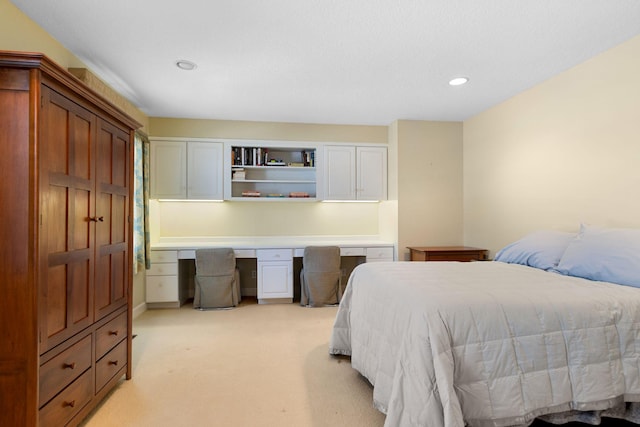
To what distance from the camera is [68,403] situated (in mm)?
1604

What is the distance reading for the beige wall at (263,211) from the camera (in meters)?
4.25

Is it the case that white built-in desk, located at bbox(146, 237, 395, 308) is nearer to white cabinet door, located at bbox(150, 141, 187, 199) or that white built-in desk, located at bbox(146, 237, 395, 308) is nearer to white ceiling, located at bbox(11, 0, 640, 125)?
white cabinet door, located at bbox(150, 141, 187, 199)

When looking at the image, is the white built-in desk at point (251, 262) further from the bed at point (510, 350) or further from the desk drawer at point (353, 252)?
the bed at point (510, 350)

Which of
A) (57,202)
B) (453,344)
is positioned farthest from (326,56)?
(453,344)

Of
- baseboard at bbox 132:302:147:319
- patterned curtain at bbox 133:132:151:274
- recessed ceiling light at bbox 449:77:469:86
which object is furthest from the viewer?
baseboard at bbox 132:302:147:319

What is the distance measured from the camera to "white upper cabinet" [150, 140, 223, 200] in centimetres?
409

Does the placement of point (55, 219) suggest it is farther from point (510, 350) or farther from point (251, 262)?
point (251, 262)

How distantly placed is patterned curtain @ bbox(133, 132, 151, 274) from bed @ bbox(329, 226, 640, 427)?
2.92 m

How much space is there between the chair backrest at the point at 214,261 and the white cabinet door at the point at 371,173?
199cm

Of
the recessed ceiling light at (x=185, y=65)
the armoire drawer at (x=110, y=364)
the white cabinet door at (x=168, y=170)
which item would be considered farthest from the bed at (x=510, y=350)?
the white cabinet door at (x=168, y=170)

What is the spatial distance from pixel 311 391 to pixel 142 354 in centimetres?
159

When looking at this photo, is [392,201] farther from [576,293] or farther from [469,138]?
[576,293]

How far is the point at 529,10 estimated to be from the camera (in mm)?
1948

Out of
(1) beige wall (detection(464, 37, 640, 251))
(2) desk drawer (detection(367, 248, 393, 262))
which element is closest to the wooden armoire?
(2) desk drawer (detection(367, 248, 393, 262))
